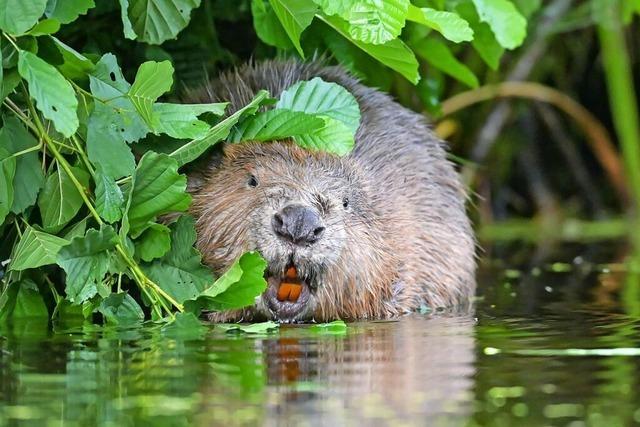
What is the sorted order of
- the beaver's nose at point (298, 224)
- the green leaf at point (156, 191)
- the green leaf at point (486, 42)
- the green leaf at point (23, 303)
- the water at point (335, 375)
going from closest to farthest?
the water at point (335, 375)
the green leaf at point (156, 191)
the green leaf at point (23, 303)
the beaver's nose at point (298, 224)
the green leaf at point (486, 42)

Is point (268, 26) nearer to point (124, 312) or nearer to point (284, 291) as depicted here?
point (284, 291)

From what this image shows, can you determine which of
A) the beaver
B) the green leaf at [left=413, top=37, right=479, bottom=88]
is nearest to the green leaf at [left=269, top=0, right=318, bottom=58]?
the beaver

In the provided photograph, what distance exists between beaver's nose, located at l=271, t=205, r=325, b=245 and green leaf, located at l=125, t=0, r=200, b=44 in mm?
624

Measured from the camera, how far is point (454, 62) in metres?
5.37

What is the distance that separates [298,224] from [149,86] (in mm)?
657

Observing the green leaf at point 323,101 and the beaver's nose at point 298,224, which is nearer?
the beaver's nose at point 298,224

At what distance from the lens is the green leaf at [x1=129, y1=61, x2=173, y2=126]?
378 centimetres

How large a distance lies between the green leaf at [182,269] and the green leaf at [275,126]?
1.06ft

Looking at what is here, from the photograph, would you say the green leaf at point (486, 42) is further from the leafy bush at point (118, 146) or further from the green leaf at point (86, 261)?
the green leaf at point (86, 261)

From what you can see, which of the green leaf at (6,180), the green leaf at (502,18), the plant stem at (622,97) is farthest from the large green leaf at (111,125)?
the plant stem at (622,97)

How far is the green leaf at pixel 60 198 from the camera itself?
3.90 meters

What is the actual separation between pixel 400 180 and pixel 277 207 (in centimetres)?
92

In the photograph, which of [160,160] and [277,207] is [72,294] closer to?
[160,160]

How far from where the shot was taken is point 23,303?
411 centimetres
